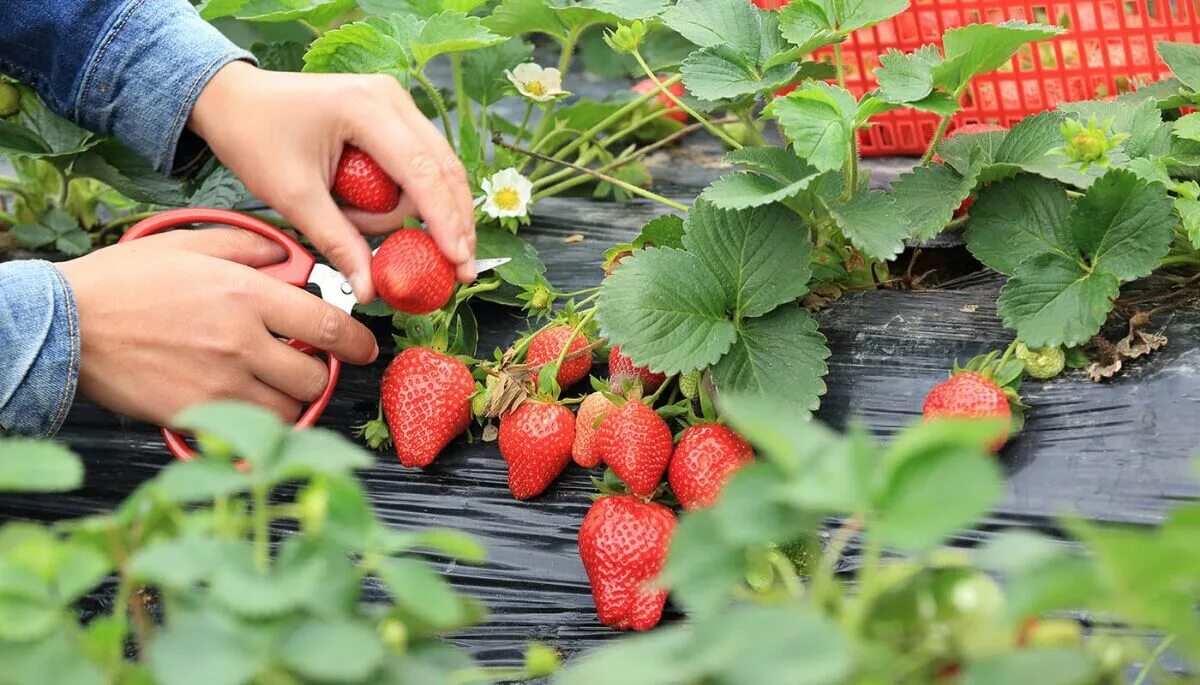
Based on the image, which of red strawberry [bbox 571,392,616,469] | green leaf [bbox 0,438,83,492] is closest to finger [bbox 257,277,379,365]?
red strawberry [bbox 571,392,616,469]

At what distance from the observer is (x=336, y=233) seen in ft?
3.40

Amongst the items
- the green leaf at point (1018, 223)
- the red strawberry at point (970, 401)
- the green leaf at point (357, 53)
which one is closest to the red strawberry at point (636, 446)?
the red strawberry at point (970, 401)

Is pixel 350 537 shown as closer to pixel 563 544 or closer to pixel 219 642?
pixel 219 642

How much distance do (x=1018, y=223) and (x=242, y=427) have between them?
79cm

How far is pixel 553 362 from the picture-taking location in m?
1.04

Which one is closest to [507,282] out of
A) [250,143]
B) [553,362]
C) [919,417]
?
[553,362]

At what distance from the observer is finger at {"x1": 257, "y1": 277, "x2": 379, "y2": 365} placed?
102 cm

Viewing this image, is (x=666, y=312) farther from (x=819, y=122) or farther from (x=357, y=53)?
(x=357, y=53)

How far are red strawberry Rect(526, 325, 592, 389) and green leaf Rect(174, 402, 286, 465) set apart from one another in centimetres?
60

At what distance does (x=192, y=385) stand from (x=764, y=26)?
0.64 m

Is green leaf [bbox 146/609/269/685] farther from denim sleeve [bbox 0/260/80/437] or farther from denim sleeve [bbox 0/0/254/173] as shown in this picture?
denim sleeve [bbox 0/0/254/173]

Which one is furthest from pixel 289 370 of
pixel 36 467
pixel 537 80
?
pixel 36 467

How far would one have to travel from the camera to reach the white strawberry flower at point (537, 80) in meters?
1.33

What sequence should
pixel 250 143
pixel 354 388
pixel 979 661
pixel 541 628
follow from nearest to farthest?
pixel 979 661 < pixel 541 628 < pixel 250 143 < pixel 354 388
